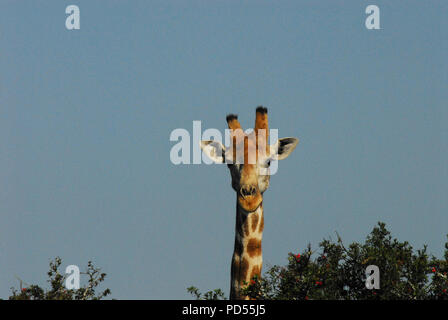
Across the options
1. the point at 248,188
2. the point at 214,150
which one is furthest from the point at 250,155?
the point at 214,150

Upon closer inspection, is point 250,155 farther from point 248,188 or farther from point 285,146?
point 285,146

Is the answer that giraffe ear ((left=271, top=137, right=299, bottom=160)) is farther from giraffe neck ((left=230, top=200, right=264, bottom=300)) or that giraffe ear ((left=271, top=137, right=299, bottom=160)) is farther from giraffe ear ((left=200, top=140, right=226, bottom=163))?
giraffe neck ((left=230, top=200, right=264, bottom=300))

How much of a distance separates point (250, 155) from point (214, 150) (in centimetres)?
119

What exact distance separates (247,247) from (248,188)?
156 cm

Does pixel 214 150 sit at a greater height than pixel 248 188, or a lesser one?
greater

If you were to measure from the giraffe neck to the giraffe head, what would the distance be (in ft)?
1.09

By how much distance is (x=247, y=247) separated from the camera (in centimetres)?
1798

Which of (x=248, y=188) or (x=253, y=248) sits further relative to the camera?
(x=253, y=248)

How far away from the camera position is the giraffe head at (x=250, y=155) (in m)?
17.6

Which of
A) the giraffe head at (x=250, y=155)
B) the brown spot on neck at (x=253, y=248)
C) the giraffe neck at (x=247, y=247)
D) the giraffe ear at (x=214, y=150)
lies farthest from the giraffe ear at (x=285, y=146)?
the brown spot on neck at (x=253, y=248)
